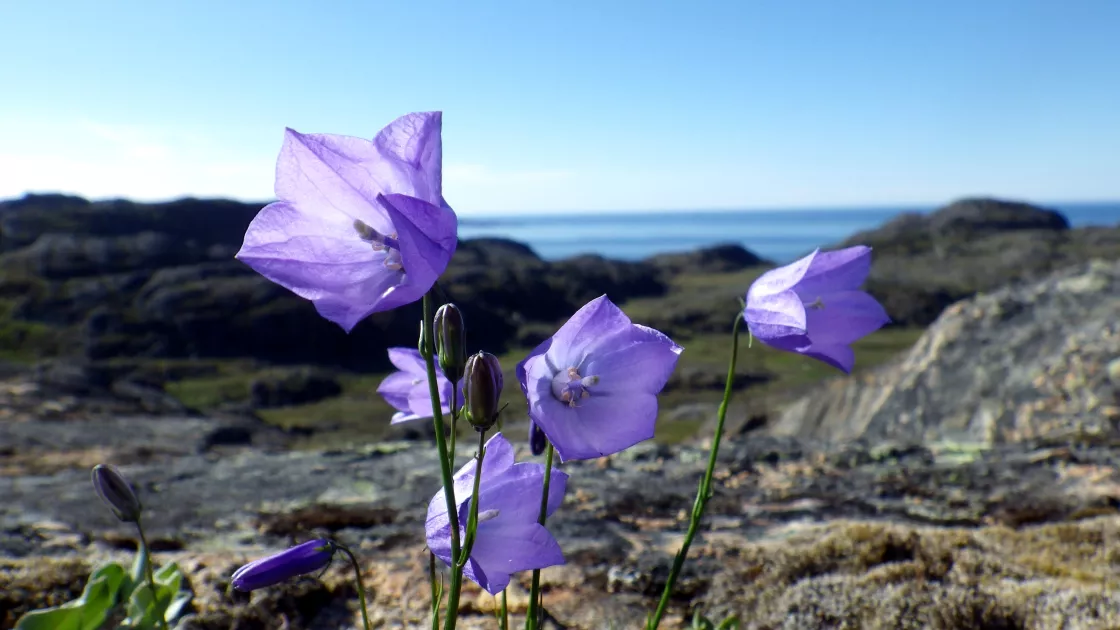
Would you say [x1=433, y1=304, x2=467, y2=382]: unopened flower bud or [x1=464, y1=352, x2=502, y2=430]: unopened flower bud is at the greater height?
[x1=433, y1=304, x2=467, y2=382]: unopened flower bud

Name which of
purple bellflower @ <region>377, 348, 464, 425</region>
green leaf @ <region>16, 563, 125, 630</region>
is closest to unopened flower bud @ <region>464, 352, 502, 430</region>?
purple bellflower @ <region>377, 348, 464, 425</region>

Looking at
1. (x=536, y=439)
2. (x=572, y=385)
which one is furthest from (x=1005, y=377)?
(x=572, y=385)

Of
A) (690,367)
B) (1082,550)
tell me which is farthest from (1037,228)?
(1082,550)

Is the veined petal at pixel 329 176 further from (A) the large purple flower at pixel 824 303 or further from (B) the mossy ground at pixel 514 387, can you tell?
(B) the mossy ground at pixel 514 387

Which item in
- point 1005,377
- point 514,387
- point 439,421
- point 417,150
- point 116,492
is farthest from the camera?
point 514,387

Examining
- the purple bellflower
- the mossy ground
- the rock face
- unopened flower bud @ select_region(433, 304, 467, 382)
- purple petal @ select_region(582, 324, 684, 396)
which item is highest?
unopened flower bud @ select_region(433, 304, 467, 382)

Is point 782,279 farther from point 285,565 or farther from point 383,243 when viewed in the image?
point 285,565

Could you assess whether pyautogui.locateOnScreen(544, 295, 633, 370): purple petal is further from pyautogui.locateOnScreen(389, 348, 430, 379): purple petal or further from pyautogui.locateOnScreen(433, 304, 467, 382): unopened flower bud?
pyautogui.locateOnScreen(389, 348, 430, 379): purple petal
